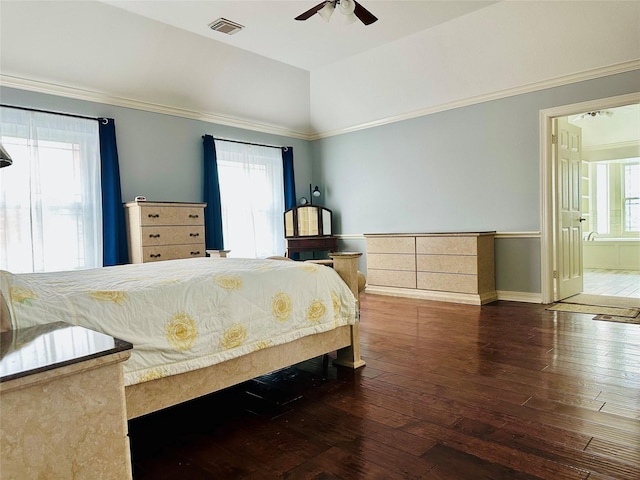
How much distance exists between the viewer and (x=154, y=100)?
5.08 meters

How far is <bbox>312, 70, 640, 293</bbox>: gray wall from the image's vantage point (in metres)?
4.79

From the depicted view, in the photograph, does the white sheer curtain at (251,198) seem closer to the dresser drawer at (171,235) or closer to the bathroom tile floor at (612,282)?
the dresser drawer at (171,235)

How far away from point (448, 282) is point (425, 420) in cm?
322

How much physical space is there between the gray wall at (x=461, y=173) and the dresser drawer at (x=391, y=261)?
54cm

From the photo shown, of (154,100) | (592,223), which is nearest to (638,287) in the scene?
(592,223)

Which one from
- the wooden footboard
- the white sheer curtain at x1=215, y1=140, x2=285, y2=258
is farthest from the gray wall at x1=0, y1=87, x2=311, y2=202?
the wooden footboard

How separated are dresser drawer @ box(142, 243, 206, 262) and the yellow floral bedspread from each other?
217 cm

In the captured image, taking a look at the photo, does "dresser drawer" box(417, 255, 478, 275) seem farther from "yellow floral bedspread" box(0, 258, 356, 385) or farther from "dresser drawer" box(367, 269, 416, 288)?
"yellow floral bedspread" box(0, 258, 356, 385)

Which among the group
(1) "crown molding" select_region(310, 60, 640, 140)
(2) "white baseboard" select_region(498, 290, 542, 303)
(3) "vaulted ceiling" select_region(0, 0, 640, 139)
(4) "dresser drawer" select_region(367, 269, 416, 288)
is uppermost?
(3) "vaulted ceiling" select_region(0, 0, 640, 139)

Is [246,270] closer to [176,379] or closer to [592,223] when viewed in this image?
[176,379]

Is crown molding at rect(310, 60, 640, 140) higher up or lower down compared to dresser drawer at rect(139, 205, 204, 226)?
higher up

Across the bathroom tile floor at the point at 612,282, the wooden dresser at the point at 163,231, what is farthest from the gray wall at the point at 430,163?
the bathroom tile floor at the point at 612,282

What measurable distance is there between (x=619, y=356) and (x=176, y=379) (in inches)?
112

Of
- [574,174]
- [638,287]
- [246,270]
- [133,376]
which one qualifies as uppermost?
[574,174]
